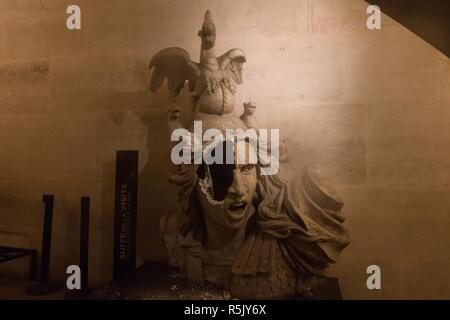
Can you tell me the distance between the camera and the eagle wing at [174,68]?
1693mm

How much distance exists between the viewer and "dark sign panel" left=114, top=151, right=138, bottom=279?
197 centimetres

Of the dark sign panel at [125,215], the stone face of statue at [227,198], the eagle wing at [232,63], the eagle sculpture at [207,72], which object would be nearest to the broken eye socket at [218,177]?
the stone face of statue at [227,198]

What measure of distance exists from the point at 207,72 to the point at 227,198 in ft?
1.91

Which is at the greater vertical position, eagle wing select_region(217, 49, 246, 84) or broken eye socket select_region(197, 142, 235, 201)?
eagle wing select_region(217, 49, 246, 84)

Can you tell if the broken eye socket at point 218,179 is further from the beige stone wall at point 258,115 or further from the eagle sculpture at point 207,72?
the beige stone wall at point 258,115

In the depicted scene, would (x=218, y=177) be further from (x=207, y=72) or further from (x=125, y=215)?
(x=125, y=215)

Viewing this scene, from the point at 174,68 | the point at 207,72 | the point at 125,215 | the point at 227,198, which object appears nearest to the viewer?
the point at 227,198

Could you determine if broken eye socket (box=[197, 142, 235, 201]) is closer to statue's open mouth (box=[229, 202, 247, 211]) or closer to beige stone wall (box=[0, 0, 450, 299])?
statue's open mouth (box=[229, 202, 247, 211])

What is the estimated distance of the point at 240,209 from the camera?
1.48m

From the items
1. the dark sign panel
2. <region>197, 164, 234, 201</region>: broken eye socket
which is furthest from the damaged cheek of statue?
the dark sign panel

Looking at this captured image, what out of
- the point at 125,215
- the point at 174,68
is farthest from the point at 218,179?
the point at 125,215

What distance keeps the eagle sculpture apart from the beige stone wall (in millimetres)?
408
